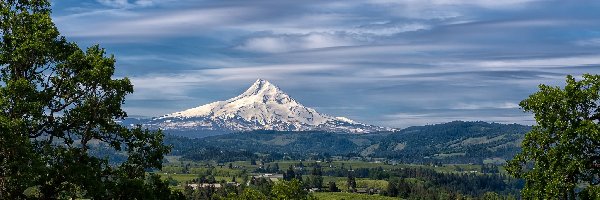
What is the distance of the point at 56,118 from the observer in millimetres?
42719

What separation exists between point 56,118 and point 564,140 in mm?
35415

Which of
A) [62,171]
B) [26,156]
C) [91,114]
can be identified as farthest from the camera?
[91,114]

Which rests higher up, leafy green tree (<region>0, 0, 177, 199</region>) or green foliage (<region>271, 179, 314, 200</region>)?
leafy green tree (<region>0, 0, 177, 199</region>)

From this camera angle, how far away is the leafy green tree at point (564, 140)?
44812 millimetres

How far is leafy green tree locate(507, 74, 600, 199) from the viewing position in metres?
44.8

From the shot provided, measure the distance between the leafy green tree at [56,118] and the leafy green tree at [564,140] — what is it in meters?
28.6

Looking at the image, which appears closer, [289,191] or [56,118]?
[56,118]

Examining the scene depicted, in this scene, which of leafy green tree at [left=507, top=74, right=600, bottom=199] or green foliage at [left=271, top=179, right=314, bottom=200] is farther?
green foliage at [left=271, top=179, right=314, bottom=200]

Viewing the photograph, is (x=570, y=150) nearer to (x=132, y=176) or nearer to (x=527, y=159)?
(x=527, y=159)

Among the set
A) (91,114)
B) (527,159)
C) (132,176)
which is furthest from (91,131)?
(527,159)

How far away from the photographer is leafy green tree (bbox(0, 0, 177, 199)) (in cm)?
3831

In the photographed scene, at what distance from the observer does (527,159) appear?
160 ft

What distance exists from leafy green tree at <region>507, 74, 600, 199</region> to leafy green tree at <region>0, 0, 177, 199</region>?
28.6 metres

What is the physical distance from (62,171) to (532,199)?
112 ft
